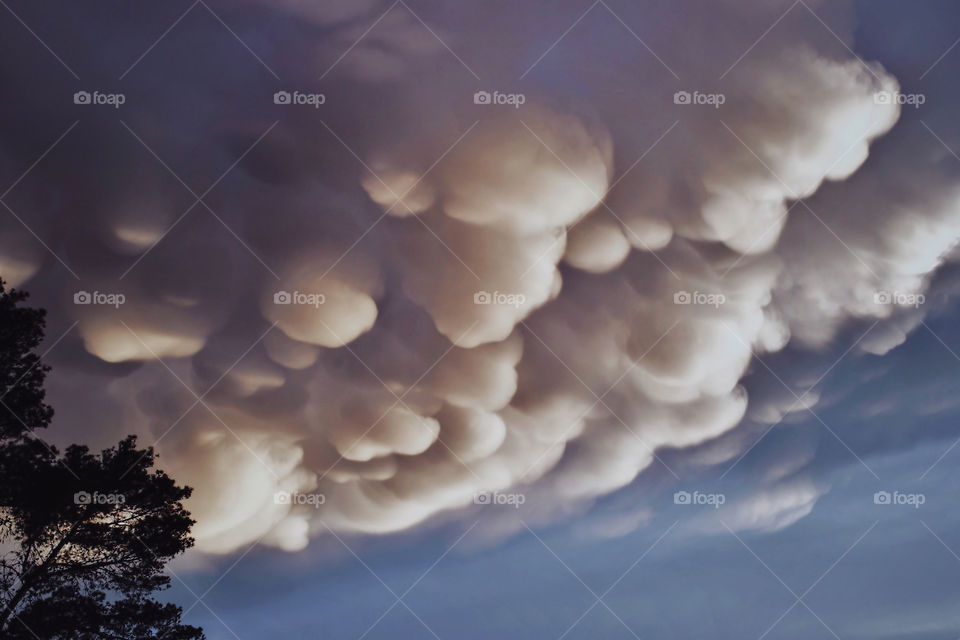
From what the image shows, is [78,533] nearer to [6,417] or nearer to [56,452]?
[56,452]

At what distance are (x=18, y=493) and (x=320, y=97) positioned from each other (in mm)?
13307

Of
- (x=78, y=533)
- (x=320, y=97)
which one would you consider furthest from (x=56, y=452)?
(x=320, y=97)

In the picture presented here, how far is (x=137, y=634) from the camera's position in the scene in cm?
1395

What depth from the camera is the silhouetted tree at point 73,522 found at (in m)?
12.6

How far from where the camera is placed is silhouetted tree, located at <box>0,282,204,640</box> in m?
12.6

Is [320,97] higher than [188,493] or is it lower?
higher
